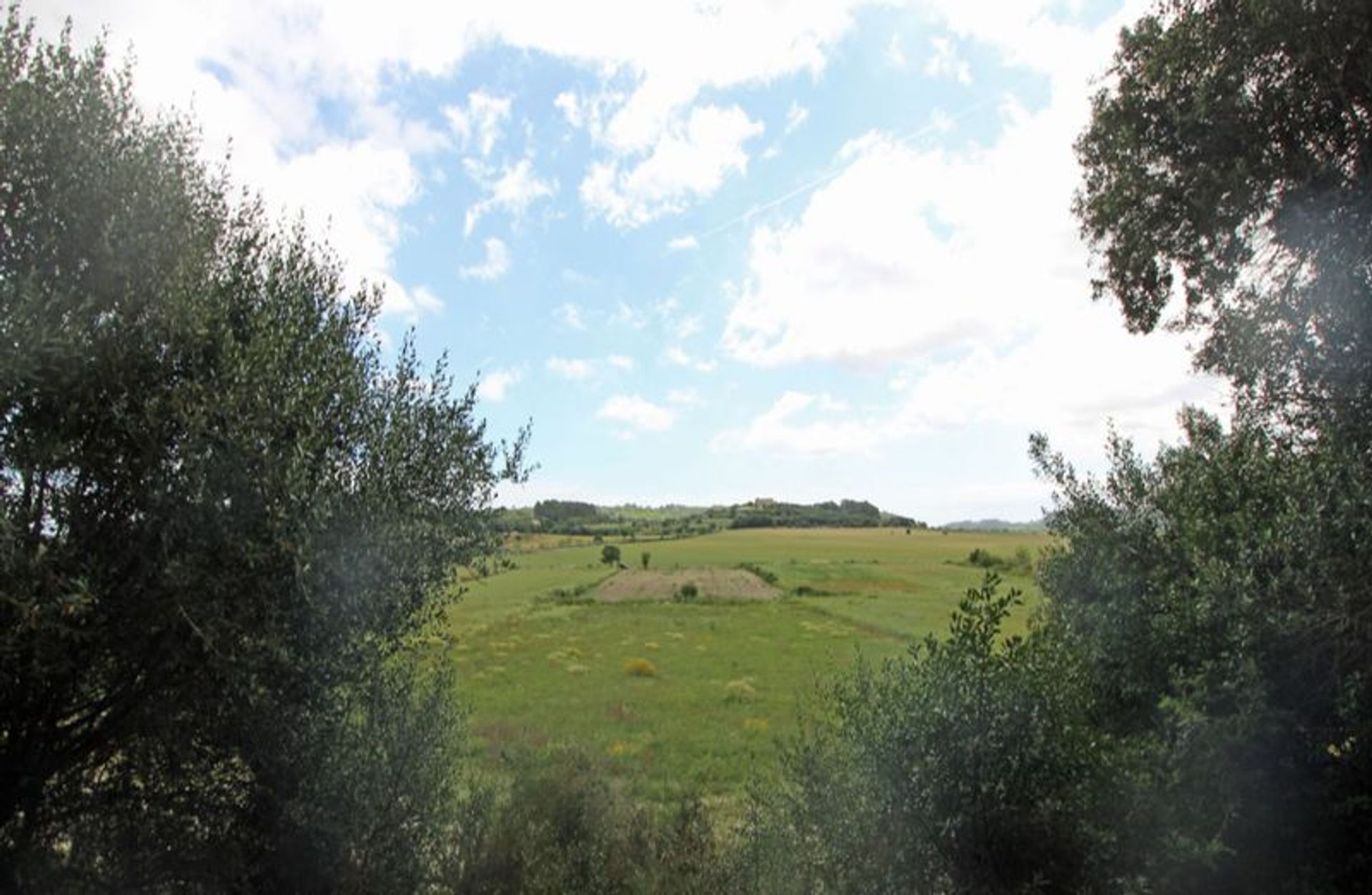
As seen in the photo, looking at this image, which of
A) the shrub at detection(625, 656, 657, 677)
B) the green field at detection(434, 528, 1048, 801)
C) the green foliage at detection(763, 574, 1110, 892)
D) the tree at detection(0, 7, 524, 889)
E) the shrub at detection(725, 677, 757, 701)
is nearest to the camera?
the tree at detection(0, 7, 524, 889)

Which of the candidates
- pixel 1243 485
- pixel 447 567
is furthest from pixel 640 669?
pixel 1243 485

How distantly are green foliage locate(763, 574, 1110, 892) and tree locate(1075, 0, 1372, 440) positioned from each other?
562 centimetres

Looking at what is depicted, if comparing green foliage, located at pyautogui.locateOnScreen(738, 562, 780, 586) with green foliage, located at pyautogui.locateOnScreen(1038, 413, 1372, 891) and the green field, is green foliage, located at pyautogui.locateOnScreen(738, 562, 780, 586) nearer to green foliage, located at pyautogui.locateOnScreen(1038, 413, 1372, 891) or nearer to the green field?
the green field

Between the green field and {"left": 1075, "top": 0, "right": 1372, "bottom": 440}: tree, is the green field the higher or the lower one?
the lower one

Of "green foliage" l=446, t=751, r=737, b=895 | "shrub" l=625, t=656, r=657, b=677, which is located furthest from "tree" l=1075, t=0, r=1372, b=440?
"shrub" l=625, t=656, r=657, b=677

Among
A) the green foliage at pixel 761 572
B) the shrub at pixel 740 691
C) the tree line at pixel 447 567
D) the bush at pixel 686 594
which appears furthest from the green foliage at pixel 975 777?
the green foliage at pixel 761 572

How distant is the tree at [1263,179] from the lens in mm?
11438

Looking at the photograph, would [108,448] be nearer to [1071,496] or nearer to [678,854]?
[678,854]

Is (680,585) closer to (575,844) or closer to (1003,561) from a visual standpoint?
(1003,561)

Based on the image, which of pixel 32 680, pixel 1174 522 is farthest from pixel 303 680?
pixel 1174 522

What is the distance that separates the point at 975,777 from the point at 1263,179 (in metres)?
10.8

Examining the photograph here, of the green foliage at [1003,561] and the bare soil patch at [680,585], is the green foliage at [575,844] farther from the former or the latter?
the bare soil patch at [680,585]

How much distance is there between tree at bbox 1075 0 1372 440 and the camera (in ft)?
37.5

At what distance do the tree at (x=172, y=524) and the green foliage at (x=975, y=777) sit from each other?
7.96 m
